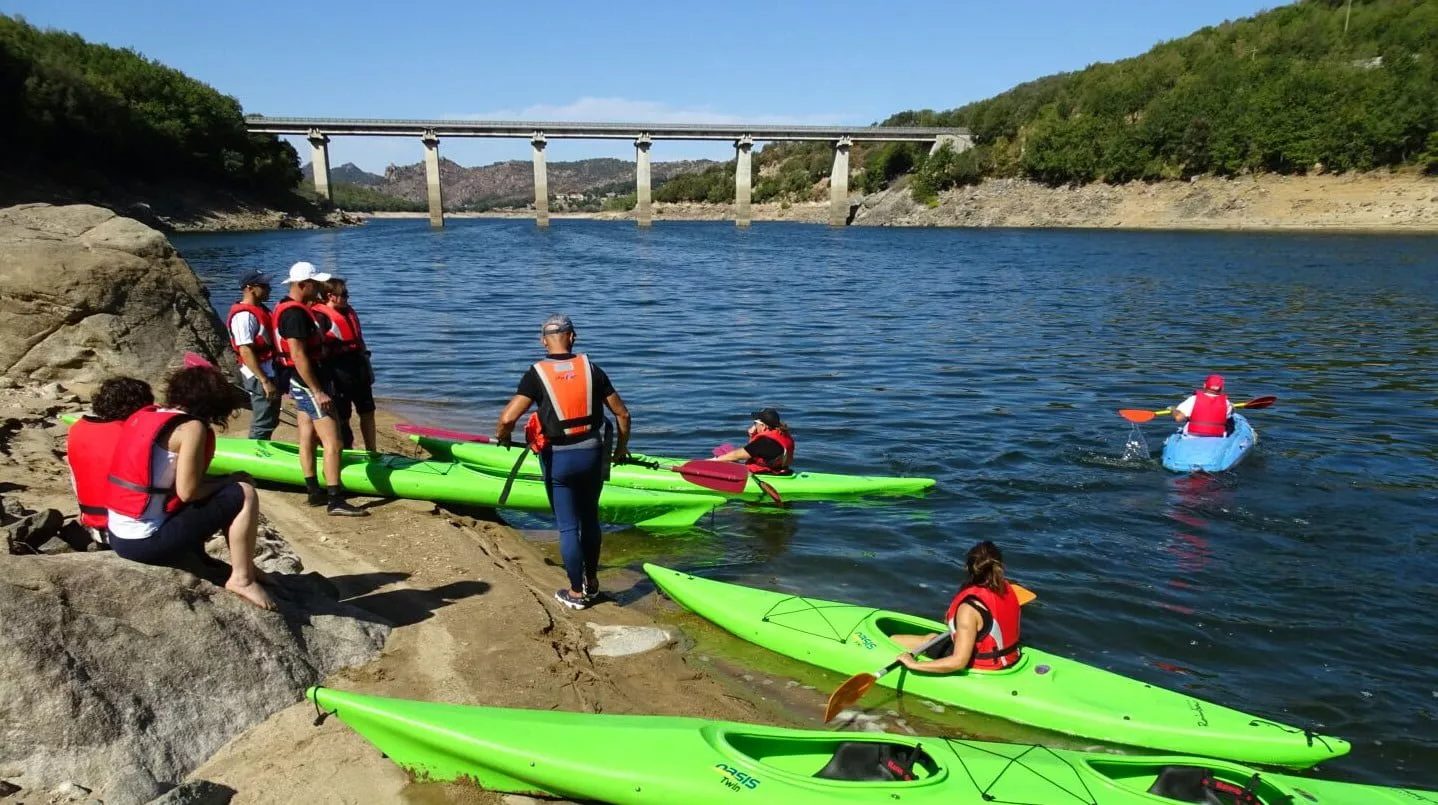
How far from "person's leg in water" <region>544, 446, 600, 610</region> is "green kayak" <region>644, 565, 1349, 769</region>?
Result: 820mm

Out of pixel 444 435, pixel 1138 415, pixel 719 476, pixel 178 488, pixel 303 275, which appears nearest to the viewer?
pixel 178 488

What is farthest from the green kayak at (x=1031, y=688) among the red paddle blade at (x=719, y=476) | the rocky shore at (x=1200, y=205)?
the rocky shore at (x=1200, y=205)

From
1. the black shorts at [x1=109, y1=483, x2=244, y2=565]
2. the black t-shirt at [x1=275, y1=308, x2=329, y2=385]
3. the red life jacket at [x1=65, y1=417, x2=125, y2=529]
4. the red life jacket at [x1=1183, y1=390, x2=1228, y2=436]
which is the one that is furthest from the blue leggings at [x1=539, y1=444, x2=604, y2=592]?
the red life jacket at [x1=1183, y1=390, x2=1228, y2=436]

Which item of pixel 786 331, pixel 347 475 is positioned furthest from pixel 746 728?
pixel 786 331

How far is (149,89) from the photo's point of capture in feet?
208

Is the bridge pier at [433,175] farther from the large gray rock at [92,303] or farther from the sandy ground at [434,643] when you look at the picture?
the sandy ground at [434,643]

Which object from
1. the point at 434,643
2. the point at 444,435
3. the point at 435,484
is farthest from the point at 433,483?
the point at 434,643

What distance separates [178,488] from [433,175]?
85346 millimetres

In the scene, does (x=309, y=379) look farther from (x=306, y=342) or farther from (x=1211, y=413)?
(x=1211, y=413)

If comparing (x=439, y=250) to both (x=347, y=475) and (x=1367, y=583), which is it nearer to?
(x=347, y=475)

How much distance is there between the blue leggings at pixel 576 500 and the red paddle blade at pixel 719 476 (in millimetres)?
2699

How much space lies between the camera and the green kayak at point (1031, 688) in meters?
4.64

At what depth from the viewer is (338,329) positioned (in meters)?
7.14

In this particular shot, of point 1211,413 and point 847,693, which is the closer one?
point 847,693
